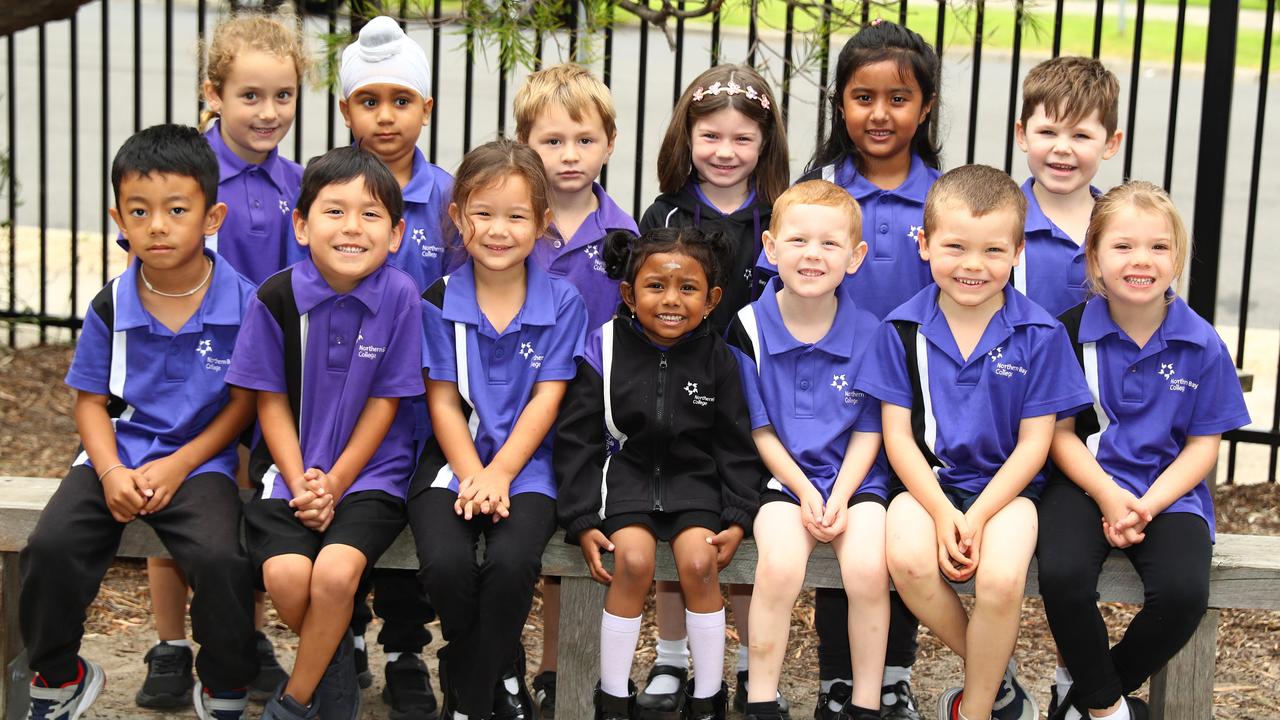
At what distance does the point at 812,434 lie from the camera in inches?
149

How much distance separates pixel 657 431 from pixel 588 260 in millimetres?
668

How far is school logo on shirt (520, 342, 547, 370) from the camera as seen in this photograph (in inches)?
150

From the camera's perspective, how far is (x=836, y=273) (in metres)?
3.80

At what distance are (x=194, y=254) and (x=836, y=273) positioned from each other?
1.63 meters

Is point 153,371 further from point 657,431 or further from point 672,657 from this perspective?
point 672,657

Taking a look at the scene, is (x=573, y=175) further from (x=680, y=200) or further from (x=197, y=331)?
(x=197, y=331)

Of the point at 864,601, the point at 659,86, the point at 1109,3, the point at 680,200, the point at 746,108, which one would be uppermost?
the point at 1109,3

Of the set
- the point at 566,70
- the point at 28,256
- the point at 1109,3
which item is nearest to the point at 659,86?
the point at 28,256

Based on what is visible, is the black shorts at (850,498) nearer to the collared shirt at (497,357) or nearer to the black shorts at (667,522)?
the black shorts at (667,522)

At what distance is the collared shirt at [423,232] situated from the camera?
4.19 metres

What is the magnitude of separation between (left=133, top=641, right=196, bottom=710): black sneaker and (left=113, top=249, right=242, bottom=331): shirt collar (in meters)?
0.97

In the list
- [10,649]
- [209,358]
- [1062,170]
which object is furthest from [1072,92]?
[10,649]

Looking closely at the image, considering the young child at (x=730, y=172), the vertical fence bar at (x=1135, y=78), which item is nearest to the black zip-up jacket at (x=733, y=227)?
the young child at (x=730, y=172)

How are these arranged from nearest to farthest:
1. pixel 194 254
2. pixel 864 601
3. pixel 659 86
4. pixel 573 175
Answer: pixel 864 601
pixel 194 254
pixel 573 175
pixel 659 86
